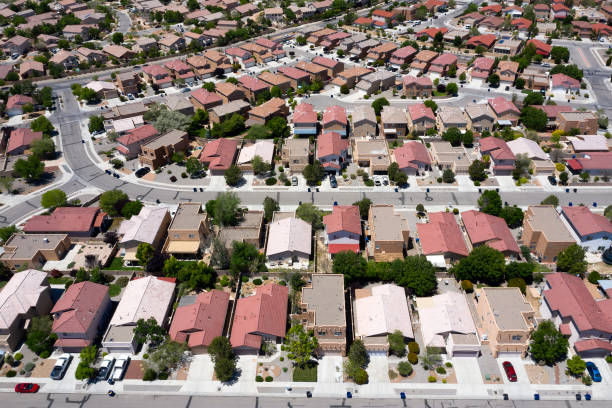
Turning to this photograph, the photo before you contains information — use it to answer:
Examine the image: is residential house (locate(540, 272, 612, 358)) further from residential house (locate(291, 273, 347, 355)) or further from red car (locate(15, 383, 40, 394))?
red car (locate(15, 383, 40, 394))

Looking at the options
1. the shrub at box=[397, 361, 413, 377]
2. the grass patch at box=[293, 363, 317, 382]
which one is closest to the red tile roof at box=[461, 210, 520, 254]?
the shrub at box=[397, 361, 413, 377]

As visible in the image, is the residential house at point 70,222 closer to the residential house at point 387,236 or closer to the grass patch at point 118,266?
the grass patch at point 118,266

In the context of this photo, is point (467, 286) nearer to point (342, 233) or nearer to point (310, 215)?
point (342, 233)

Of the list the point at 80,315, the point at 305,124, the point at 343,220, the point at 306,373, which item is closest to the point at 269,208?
the point at 343,220

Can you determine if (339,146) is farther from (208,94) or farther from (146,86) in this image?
(146,86)

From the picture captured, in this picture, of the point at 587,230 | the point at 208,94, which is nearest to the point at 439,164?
the point at 587,230
